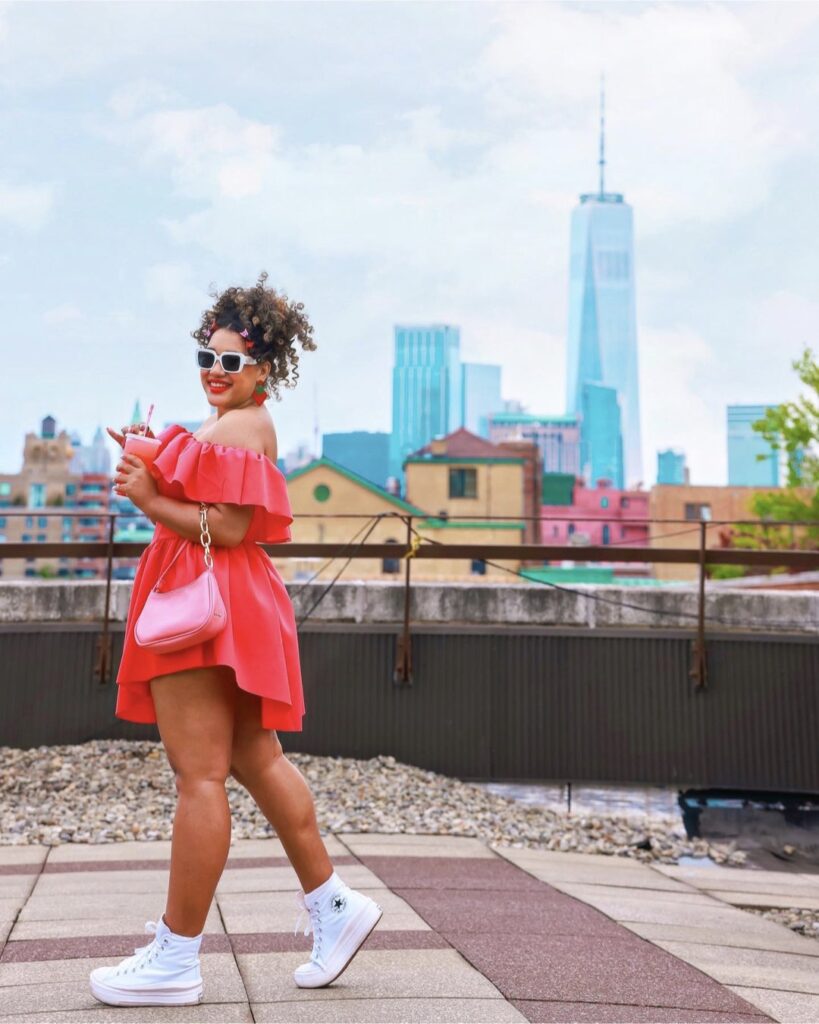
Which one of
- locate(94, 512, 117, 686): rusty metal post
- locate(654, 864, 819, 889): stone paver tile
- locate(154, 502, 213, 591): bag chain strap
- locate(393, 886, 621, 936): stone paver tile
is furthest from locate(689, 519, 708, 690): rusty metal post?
locate(154, 502, 213, 591): bag chain strap

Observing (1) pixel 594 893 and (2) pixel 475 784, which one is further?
(2) pixel 475 784

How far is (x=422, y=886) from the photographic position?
591 cm

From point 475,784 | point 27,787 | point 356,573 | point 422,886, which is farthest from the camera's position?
point 356,573

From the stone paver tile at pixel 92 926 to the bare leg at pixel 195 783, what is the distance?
1.07 m

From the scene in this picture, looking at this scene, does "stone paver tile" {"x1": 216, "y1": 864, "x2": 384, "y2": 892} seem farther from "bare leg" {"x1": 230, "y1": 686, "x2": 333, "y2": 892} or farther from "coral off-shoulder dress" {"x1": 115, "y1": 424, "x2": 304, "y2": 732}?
"coral off-shoulder dress" {"x1": 115, "y1": 424, "x2": 304, "y2": 732}

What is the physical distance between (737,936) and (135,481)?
11.1ft

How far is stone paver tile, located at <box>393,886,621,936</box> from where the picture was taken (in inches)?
187

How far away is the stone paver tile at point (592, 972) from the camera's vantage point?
3621 mm

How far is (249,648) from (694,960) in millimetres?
2144

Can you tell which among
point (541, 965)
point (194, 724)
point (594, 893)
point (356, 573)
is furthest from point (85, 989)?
point (356, 573)

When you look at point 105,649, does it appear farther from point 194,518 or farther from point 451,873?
point 194,518

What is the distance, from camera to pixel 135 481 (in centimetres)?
353

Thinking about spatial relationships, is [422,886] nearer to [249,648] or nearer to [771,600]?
[249,648]

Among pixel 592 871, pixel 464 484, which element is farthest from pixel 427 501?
pixel 592 871
